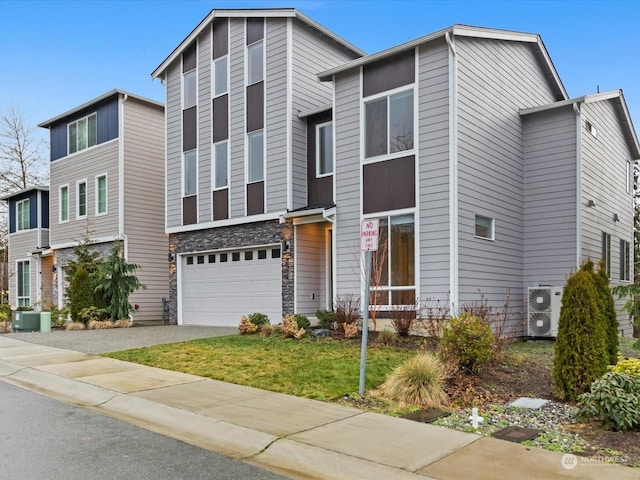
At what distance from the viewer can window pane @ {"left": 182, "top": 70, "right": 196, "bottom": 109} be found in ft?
62.6

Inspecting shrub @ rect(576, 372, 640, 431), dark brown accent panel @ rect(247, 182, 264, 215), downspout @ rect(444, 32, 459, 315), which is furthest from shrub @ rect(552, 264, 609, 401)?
dark brown accent panel @ rect(247, 182, 264, 215)

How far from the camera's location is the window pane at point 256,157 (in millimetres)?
16812

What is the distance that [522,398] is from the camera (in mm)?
7480

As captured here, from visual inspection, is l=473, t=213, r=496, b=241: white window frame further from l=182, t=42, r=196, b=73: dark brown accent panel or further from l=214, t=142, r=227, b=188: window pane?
l=182, t=42, r=196, b=73: dark brown accent panel

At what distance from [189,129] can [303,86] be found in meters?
4.49

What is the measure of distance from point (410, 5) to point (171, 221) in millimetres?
10846

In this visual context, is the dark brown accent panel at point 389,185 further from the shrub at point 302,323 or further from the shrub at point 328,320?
the shrub at point 302,323

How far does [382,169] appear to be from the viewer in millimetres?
13781

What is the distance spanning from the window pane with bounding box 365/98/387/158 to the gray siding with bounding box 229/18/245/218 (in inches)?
179

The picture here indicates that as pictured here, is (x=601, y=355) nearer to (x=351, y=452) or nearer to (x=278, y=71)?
(x=351, y=452)

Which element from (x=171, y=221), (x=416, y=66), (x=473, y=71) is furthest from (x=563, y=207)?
(x=171, y=221)

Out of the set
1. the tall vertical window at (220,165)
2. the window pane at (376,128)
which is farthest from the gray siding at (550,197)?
the tall vertical window at (220,165)

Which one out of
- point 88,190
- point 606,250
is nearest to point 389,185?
point 606,250

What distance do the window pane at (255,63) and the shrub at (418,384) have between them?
38.1ft
